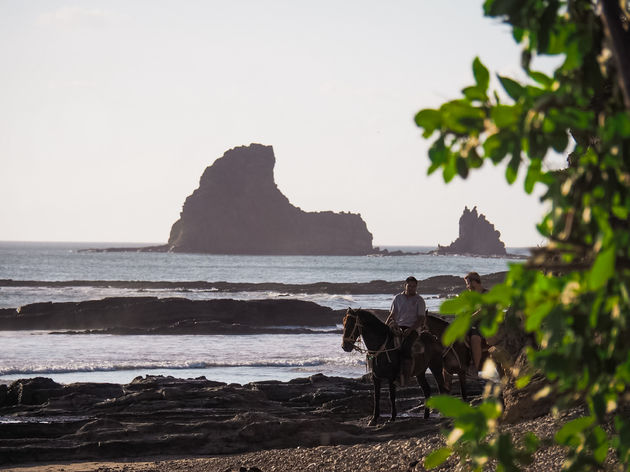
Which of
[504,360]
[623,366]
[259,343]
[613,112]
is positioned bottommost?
[259,343]

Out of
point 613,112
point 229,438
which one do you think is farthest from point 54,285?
Answer: point 613,112

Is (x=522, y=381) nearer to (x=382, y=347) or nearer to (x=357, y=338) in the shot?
(x=357, y=338)

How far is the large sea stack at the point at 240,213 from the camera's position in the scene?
177m

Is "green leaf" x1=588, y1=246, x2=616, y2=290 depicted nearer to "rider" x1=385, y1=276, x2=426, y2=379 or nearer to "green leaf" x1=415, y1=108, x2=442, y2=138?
"green leaf" x1=415, y1=108, x2=442, y2=138

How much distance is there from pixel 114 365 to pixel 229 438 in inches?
470

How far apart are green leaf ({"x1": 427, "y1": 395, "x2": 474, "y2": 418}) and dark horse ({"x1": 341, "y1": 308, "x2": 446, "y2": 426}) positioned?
11182 mm

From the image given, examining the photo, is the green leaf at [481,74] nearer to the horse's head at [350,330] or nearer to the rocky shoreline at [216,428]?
the rocky shoreline at [216,428]

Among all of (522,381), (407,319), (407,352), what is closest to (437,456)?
(522,381)

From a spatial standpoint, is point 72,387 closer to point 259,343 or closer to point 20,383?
point 20,383

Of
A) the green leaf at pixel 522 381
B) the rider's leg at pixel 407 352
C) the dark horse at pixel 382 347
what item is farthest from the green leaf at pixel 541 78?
the rider's leg at pixel 407 352

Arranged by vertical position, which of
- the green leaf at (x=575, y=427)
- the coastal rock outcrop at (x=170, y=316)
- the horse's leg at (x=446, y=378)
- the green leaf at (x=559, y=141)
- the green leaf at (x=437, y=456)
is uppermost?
the green leaf at (x=559, y=141)

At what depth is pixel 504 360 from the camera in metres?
11.6

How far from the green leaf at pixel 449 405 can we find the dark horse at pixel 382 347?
36.7 ft

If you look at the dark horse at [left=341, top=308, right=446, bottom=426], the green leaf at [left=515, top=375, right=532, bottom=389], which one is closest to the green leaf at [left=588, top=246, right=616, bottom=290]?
the green leaf at [left=515, top=375, right=532, bottom=389]
